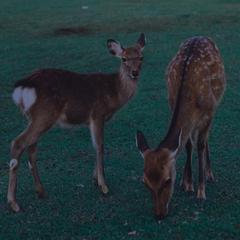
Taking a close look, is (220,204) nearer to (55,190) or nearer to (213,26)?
(55,190)

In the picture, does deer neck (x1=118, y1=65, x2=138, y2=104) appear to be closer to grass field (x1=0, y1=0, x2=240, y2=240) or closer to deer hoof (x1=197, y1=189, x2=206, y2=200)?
grass field (x1=0, y1=0, x2=240, y2=240)

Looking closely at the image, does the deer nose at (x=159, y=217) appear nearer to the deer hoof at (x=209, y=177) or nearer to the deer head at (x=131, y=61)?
the deer hoof at (x=209, y=177)

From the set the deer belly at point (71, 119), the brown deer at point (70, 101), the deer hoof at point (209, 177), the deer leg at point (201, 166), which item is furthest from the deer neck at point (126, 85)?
the deer hoof at point (209, 177)

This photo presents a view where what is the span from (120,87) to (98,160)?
804 mm

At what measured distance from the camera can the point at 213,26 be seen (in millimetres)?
17172

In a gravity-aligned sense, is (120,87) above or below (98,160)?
above

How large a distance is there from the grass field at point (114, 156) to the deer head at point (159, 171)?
10.4 inches

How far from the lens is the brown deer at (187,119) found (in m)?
5.25

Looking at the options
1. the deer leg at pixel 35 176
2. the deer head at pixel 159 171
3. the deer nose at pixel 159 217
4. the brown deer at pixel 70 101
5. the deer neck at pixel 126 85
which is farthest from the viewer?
the deer neck at pixel 126 85

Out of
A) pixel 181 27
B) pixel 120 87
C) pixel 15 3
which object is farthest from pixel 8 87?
pixel 15 3

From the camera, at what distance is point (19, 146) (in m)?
6.02

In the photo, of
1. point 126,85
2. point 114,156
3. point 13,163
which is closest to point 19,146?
point 13,163

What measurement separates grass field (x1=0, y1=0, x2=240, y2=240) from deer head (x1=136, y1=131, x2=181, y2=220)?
0.26 metres

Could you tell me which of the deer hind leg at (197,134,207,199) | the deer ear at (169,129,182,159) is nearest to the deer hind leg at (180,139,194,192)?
the deer hind leg at (197,134,207,199)
